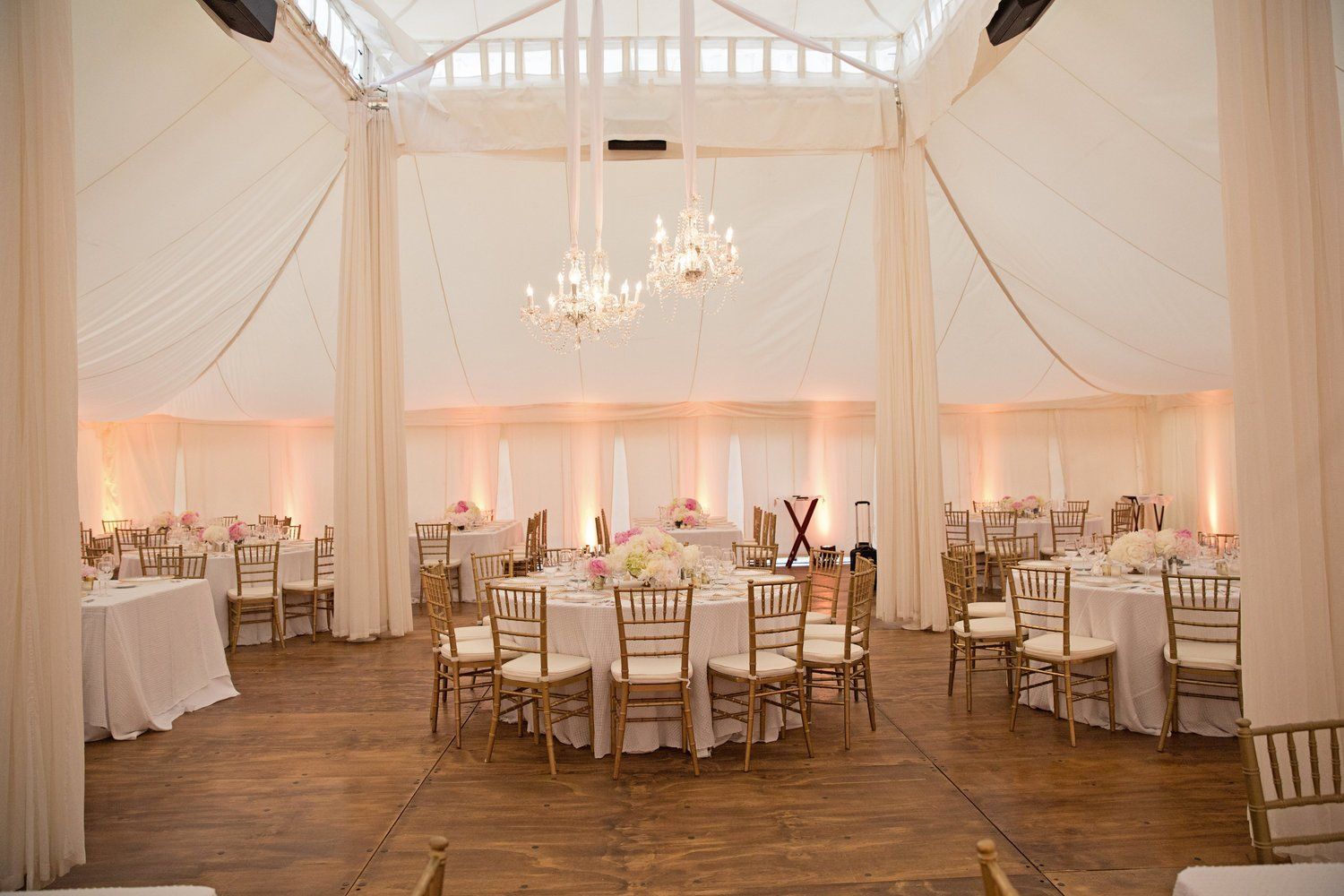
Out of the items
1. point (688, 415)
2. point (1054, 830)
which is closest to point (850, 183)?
point (688, 415)

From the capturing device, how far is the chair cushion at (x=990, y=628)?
5293mm

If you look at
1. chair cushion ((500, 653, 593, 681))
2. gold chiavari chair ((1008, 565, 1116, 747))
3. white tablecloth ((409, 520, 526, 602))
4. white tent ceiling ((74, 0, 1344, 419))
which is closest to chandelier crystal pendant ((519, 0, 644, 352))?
white tent ceiling ((74, 0, 1344, 419))

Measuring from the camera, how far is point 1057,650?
15.5ft

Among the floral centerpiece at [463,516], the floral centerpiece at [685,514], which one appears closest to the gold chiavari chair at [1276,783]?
the floral centerpiece at [685,514]

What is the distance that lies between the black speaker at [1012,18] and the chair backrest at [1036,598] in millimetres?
3473

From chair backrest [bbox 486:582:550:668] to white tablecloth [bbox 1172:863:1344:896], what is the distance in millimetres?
3027

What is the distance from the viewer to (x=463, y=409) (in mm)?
13555

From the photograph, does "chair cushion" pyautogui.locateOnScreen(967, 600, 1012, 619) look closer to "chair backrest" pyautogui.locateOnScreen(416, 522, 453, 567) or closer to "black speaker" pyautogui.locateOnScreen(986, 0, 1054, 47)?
"black speaker" pyautogui.locateOnScreen(986, 0, 1054, 47)

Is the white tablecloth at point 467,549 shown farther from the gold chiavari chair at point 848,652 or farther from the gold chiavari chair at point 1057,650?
the gold chiavari chair at point 1057,650

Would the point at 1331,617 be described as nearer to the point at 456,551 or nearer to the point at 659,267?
the point at 659,267

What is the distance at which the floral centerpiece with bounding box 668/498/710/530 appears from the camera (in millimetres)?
10250

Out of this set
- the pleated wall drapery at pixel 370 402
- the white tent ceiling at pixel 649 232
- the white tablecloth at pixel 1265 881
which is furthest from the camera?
the pleated wall drapery at pixel 370 402

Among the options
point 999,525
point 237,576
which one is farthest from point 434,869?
point 999,525

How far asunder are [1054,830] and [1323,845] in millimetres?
1027
